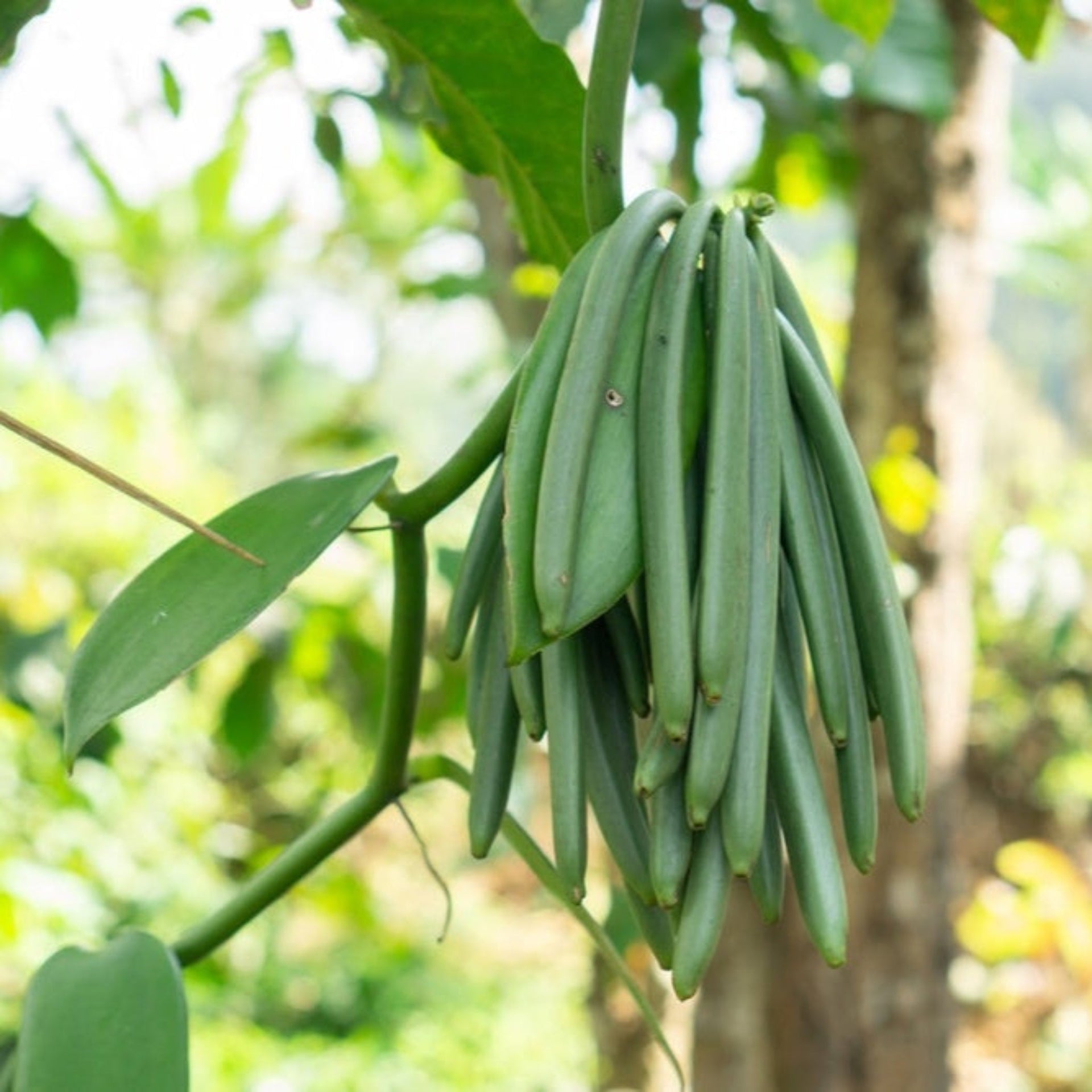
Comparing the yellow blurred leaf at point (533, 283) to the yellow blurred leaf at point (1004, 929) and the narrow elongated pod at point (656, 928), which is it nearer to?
the narrow elongated pod at point (656, 928)

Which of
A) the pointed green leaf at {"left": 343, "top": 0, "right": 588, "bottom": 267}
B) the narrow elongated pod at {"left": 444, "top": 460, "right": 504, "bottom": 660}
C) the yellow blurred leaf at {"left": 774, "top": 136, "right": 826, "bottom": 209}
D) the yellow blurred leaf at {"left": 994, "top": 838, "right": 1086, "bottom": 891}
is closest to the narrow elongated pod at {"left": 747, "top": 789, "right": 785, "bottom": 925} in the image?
the narrow elongated pod at {"left": 444, "top": 460, "right": 504, "bottom": 660}

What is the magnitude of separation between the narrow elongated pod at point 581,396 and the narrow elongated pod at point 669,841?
54 mm

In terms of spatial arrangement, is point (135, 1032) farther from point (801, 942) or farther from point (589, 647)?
point (801, 942)

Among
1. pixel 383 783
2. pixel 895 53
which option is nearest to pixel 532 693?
pixel 383 783

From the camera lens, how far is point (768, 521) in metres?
0.37

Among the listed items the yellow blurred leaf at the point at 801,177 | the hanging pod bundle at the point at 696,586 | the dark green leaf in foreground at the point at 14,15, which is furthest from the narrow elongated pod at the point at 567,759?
the yellow blurred leaf at the point at 801,177

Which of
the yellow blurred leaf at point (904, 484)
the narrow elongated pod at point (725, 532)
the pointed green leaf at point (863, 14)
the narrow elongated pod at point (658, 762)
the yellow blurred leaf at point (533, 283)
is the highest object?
the pointed green leaf at point (863, 14)

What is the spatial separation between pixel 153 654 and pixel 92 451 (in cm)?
351

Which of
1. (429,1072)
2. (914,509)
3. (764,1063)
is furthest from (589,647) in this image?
(429,1072)

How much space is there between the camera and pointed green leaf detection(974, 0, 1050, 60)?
0.58 meters

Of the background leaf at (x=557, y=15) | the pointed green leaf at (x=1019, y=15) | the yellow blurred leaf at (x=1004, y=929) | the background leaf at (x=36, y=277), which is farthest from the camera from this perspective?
the yellow blurred leaf at (x=1004, y=929)

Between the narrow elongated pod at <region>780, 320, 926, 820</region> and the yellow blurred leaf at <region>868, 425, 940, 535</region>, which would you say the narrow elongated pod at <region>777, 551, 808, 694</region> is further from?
the yellow blurred leaf at <region>868, 425, 940, 535</region>

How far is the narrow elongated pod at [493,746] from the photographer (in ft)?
1.40

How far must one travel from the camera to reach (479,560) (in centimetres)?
44
